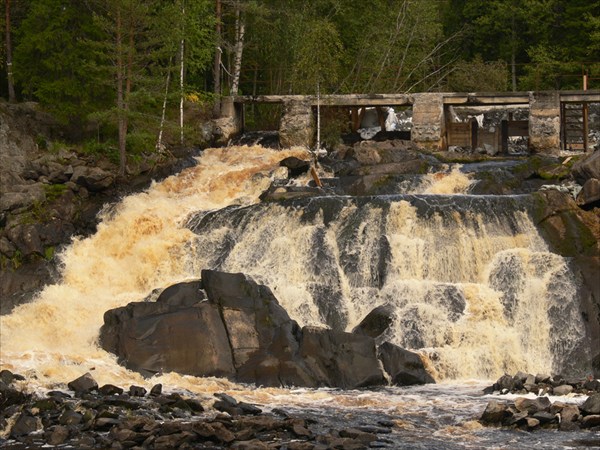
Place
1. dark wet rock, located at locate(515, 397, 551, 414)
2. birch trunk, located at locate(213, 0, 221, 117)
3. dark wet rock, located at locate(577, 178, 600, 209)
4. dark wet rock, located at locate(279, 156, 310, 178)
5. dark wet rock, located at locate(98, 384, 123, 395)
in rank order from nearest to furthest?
dark wet rock, located at locate(515, 397, 551, 414)
dark wet rock, located at locate(98, 384, 123, 395)
dark wet rock, located at locate(577, 178, 600, 209)
dark wet rock, located at locate(279, 156, 310, 178)
birch trunk, located at locate(213, 0, 221, 117)

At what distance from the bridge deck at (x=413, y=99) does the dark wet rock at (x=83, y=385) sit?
20323 millimetres

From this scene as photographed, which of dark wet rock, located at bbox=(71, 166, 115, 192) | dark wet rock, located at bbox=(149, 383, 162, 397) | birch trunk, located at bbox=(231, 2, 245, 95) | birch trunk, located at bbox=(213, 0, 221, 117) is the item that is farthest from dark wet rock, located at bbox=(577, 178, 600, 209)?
birch trunk, located at bbox=(231, 2, 245, 95)

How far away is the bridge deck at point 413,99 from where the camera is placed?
38.9m

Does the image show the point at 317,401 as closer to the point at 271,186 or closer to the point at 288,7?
the point at 271,186

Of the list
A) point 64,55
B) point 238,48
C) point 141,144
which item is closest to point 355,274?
point 141,144

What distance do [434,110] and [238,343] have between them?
17.6 meters

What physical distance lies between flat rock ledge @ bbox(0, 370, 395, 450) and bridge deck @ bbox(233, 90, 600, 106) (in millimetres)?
20554

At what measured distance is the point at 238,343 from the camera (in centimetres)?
2417

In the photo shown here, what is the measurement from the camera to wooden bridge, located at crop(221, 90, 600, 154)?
38438 mm

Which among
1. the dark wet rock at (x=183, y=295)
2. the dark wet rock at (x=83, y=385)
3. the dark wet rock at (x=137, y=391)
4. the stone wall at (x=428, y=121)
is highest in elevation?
the stone wall at (x=428, y=121)

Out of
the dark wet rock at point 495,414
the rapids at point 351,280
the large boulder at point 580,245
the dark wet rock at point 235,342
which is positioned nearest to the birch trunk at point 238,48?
the rapids at point 351,280

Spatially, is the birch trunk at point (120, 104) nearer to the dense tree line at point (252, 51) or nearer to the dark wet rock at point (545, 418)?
the dense tree line at point (252, 51)

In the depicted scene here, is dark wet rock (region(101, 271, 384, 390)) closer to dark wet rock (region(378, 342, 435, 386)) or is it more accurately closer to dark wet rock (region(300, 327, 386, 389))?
dark wet rock (region(300, 327, 386, 389))

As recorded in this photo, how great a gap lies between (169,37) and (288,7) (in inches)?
405
